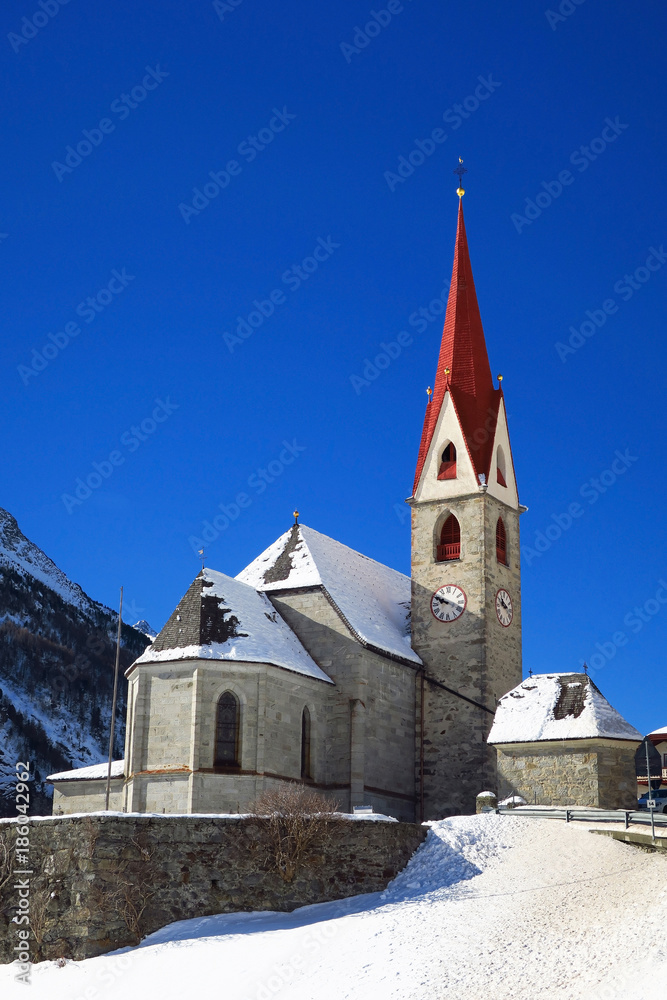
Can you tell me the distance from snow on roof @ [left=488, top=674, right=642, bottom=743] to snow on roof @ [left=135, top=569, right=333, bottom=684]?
20.8ft

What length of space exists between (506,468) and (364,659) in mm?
12368

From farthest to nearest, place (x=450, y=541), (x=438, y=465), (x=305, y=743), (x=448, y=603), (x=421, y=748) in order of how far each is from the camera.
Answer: (x=438, y=465), (x=450, y=541), (x=448, y=603), (x=421, y=748), (x=305, y=743)

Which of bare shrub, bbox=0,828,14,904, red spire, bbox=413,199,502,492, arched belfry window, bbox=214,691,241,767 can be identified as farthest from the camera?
red spire, bbox=413,199,502,492

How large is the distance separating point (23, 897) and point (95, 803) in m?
13.6

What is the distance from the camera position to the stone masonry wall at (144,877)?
92.4 ft

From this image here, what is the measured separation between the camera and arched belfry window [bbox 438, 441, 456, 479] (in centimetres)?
4934

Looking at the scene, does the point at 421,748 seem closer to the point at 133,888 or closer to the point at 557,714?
the point at 557,714

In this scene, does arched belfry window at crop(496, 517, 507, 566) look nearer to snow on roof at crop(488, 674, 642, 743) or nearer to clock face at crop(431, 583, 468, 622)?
clock face at crop(431, 583, 468, 622)

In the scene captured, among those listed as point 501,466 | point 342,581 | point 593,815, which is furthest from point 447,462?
point 593,815

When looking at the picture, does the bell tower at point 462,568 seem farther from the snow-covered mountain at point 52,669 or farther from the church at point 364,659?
the snow-covered mountain at point 52,669

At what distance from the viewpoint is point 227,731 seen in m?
38.3

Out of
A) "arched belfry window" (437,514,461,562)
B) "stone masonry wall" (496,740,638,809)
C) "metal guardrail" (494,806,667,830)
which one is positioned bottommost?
"metal guardrail" (494,806,667,830)

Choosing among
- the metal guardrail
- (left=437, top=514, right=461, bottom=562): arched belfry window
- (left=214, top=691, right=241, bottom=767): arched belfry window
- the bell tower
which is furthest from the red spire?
the metal guardrail

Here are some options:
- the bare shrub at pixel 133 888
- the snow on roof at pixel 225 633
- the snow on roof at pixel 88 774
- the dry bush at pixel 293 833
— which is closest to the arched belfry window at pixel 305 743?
the snow on roof at pixel 225 633
